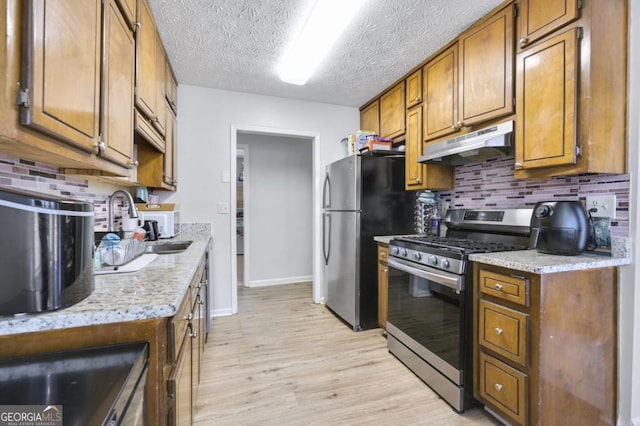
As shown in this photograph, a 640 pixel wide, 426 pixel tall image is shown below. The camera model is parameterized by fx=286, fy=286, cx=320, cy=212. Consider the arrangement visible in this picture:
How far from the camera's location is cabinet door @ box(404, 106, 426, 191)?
2555 mm

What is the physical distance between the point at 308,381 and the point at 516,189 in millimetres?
1975

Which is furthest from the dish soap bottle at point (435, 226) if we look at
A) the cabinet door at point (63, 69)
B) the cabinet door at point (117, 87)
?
the cabinet door at point (63, 69)

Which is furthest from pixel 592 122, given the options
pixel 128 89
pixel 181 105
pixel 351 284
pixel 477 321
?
pixel 181 105

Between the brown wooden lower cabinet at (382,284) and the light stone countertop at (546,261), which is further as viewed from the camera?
the brown wooden lower cabinet at (382,284)

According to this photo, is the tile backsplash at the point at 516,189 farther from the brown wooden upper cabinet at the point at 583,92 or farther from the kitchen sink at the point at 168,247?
the kitchen sink at the point at 168,247

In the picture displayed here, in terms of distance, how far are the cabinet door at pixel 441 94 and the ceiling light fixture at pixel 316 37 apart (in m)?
0.86

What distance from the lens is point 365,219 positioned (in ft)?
9.03

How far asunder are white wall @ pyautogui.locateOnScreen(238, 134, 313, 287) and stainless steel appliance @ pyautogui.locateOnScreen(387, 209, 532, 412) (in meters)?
2.41

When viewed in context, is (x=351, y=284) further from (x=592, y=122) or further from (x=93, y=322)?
(x=93, y=322)

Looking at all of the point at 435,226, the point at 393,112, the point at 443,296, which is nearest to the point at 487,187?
the point at 435,226

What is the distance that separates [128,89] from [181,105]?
1669mm

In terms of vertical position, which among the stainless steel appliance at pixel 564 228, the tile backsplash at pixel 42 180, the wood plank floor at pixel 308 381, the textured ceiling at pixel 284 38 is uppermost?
the textured ceiling at pixel 284 38

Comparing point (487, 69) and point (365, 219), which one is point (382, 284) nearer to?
point (365, 219)

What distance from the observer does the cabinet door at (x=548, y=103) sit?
1.44m
